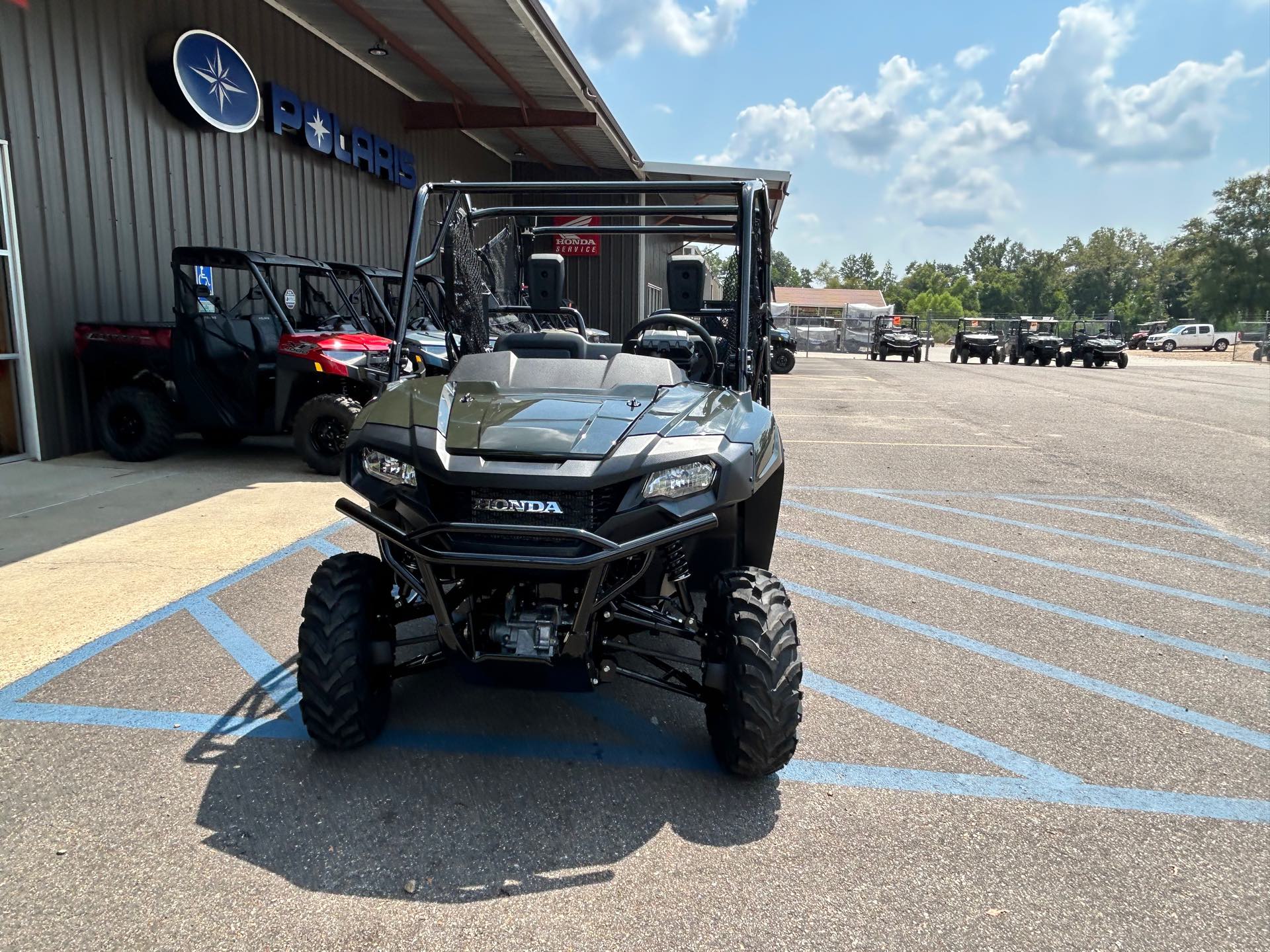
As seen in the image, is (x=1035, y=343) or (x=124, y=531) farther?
(x=1035, y=343)

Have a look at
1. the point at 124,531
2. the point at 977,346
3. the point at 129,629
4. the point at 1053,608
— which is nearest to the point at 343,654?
the point at 129,629

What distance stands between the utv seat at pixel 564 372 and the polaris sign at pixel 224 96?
7.95 metres

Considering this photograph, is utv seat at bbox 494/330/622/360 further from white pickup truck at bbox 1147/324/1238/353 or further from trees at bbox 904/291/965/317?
trees at bbox 904/291/965/317

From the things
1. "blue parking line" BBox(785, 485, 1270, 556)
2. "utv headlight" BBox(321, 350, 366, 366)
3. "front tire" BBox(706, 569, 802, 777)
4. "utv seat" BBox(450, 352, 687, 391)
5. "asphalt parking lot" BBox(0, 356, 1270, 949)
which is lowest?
"asphalt parking lot" BBox(0, 356, 1270, 949)

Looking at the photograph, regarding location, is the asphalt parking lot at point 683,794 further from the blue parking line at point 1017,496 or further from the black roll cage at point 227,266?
the black roll cage at point 227,266

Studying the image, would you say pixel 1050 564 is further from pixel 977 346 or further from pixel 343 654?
pixel 977 346

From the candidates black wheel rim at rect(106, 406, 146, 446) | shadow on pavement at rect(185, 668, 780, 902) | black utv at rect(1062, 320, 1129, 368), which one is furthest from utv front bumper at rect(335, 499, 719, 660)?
black utv at rect(1062, 320, 1129, 368)

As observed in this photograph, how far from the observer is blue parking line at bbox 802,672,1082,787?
2932 mm

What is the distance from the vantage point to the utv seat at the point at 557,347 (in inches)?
141

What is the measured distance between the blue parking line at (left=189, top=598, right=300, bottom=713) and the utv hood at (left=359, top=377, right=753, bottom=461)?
45.0 inches

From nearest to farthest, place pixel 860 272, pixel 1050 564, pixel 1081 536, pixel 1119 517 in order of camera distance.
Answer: pixel 1050 564 → pixel 1081 536 → pixel 1119 517 → pixel 860 272

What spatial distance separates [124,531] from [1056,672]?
5454 mm

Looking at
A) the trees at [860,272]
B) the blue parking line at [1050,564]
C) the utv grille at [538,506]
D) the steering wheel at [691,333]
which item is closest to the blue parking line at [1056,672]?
the steering wheel at [691,333]

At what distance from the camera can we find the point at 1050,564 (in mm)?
5480
